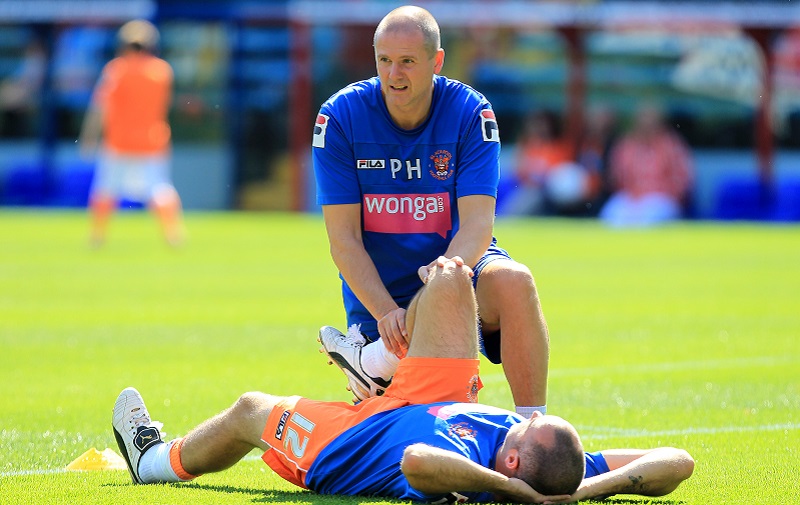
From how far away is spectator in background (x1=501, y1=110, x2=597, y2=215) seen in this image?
30.5m

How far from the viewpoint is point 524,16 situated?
107 feet

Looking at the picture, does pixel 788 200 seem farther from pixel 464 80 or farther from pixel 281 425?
pixel 281 425

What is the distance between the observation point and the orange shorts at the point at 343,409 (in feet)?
18.0

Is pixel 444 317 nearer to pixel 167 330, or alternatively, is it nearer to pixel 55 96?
pixel 167 330

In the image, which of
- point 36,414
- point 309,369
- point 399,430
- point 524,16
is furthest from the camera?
point 524,16

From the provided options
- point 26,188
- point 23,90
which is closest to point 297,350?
point 26,188

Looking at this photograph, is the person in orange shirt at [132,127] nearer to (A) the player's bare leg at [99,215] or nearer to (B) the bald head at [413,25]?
(A) the player's bare leg at [99,215]

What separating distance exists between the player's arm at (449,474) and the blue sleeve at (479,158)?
1.72 metres

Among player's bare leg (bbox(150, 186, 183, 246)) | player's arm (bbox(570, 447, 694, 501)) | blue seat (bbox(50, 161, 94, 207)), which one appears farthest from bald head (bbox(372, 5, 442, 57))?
blue seat (bbox(50, 161, 94, 207))

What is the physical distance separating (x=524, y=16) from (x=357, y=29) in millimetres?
4265

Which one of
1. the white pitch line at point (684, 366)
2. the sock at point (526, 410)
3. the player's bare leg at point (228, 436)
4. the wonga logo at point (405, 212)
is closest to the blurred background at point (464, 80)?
the white pitch line at point (684, 366)

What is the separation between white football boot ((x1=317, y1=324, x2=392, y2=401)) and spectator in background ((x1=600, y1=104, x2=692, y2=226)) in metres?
24.2

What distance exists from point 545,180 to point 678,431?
78.8 ft

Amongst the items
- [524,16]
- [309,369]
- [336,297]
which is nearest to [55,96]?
[524,16]
